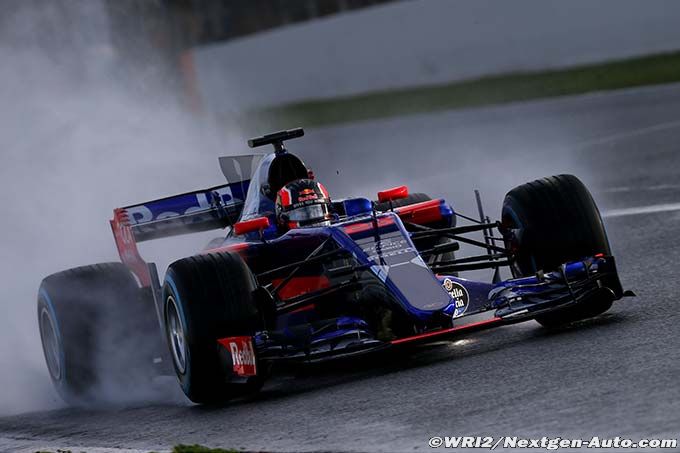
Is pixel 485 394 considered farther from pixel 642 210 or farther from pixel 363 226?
pixel 642 210

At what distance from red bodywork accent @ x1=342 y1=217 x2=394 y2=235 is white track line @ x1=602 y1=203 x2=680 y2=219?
5.05 m

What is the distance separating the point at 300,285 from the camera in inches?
364

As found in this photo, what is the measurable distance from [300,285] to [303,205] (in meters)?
0.73

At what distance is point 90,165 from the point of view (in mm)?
17156

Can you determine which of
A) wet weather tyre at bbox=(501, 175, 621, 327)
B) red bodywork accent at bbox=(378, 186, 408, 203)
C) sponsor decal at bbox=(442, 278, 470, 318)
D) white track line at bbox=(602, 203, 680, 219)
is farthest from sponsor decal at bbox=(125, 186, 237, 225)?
white track line at bbox=(602, 203, 680, 219)

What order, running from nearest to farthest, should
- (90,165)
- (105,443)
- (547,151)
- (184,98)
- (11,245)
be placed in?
(105,443) < (11,245) < (90,165) < (547,151) < (184,98)

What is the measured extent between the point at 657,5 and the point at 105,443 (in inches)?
686

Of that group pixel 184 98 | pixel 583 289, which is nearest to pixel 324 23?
pixel 184 98

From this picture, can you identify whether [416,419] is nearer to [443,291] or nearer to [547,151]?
[443,291]

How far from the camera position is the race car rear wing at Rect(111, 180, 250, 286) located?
35.8 feet

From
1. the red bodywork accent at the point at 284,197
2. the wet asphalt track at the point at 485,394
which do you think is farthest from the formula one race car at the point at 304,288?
the wet asphalt track at the point at 485,394

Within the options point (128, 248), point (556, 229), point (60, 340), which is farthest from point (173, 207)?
point (556, 229)

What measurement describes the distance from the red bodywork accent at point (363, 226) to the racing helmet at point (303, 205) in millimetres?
805

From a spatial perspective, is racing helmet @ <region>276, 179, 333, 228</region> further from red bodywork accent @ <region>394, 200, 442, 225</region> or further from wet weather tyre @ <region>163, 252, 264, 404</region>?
wet weather tyre @ <region>163, 252, 264, 404</region>
